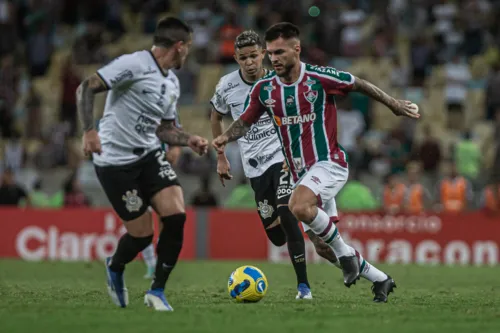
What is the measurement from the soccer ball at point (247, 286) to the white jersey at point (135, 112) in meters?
1.65

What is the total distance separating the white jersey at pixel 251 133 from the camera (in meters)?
11.1

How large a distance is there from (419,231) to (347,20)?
7.53 metres

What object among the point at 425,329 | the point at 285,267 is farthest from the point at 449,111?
the point at 425,329

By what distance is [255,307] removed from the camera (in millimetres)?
9016

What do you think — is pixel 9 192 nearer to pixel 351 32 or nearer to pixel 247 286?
pixel 351 32

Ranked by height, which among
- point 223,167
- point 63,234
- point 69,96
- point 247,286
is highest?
point 69,96

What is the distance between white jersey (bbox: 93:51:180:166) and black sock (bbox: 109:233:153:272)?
2.31ft

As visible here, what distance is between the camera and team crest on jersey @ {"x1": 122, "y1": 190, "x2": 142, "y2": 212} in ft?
29.1

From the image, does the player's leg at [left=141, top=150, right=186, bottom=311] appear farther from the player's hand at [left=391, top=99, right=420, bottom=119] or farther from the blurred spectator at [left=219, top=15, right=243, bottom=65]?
the blurred spectator at [left=219, top=15, right=243, bottom=65]

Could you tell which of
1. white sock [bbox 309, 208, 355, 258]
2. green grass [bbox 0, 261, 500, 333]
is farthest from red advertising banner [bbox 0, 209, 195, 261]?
white sock [bbox 309, 208, 355, 258]

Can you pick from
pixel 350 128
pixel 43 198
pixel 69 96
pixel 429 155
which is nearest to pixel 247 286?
pixel 429 155

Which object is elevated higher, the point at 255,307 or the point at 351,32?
the point at 351,32

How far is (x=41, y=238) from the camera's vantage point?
783 inches

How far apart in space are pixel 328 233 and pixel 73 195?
12206 mm
